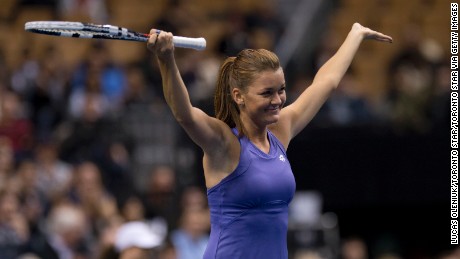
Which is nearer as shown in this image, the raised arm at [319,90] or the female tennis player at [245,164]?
the female tennis player at [245,164]

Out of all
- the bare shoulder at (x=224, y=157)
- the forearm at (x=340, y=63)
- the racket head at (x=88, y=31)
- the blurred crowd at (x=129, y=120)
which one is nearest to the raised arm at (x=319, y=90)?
the forearm at (x=340, y=63)

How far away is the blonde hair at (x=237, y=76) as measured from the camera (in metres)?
5.17

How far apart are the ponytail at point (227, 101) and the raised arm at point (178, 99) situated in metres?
0.20

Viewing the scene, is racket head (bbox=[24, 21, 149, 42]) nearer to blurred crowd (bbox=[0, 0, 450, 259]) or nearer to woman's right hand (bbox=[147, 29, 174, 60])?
woman's right hand (bbox=[147, 29, 174, 60])

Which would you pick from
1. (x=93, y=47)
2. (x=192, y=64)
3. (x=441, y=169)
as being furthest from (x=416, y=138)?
(x=93, y=47)

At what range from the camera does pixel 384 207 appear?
1448 centimetres

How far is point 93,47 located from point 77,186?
12.7ft

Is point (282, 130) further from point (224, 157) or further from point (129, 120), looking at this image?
point (129, 120)

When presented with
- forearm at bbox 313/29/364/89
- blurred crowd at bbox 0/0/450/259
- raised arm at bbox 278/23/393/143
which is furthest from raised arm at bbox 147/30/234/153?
blurred crowd at bbox 0/0/450/259

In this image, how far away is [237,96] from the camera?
5.23 metres

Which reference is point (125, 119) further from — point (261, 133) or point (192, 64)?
point (261, 133)

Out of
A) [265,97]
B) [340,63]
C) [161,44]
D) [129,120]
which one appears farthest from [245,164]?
[129,120]

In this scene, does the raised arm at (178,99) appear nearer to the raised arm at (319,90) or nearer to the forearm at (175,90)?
the forearm at (175,90)

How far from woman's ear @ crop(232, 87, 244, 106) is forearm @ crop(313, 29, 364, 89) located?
0.87 m
